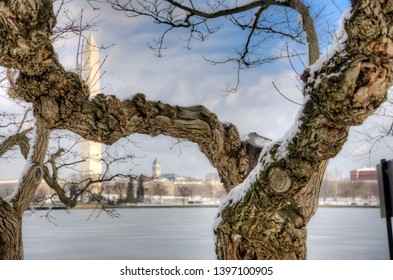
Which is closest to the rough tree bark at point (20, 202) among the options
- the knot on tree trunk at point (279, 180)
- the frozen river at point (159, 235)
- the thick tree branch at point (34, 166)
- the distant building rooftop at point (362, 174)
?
the thick tree branch at point (34, 166)

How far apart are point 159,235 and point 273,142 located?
315 centimetres

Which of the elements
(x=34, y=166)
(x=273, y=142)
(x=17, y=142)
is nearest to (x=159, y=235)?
(x=17, y=142)

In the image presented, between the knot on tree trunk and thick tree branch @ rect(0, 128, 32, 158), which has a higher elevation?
thick tree branch @ rect(0, 128, 32, 158)

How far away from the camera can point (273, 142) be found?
150 centimetres

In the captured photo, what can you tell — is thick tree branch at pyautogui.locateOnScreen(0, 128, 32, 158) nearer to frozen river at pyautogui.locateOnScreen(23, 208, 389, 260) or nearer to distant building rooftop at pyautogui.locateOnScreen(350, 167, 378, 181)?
frozen river at pyautogui.locateOnScreen(23, 208, 389, 260)

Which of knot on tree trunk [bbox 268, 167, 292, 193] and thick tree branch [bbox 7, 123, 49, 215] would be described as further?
thick tree branch [bbox 7, 123, 49, 215]

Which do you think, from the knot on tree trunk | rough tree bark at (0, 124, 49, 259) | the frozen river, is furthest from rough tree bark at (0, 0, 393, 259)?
the frozen river

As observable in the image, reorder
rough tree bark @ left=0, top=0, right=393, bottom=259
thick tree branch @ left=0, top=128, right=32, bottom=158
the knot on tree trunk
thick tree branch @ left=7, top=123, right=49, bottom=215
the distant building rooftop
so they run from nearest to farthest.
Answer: rough tree bark @ left=0, top=0, right=393, bottom=259, the knot on tree trunk, thick tree branch @ left=7, top=123, right=49, bottom=215, thick tree branch @ left=0, top=128, right=32, bottom=158, the distant building rooftop

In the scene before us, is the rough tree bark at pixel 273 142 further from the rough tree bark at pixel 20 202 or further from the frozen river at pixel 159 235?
the frozen river at pixel 159 235

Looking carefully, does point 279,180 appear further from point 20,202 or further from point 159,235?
point 159,235

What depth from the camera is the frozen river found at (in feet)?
12.3

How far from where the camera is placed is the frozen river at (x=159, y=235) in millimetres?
3756

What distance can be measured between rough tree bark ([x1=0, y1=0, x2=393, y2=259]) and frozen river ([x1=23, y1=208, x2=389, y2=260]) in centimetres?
191
